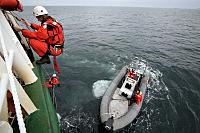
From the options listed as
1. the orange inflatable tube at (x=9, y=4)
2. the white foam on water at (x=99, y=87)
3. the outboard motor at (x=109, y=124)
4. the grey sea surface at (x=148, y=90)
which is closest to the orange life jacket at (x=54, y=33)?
the orange inflatable tube at (x=9, y=4)

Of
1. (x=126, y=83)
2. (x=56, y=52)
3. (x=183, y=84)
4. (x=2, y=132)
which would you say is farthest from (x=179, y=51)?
(x=2, y=132)

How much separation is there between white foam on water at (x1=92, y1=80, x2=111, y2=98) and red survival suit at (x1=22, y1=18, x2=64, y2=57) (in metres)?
5.87

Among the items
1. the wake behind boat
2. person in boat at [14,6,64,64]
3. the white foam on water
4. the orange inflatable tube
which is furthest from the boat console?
the orange inflatable tube

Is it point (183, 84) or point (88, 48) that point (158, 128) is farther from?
point (88, 48)

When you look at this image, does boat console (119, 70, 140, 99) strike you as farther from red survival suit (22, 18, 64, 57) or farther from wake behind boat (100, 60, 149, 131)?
red survival suit (22, 18, 64, 57)

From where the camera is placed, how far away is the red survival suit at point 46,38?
173 inches

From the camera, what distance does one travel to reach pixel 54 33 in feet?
15.2

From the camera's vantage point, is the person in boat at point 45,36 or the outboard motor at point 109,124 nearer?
the person in boat at point 45,36

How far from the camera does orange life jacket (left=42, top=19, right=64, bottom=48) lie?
4519 millimetres

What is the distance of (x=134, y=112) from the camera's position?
7.73m

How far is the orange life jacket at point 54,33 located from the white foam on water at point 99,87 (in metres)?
5.99

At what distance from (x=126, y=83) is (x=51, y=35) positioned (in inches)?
216

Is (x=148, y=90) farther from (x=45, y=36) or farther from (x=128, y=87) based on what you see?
(x=45, y=36)

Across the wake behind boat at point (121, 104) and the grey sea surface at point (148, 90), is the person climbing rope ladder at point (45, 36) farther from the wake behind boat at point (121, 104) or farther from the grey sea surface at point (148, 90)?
the grey sea surface at point (148, 90)
